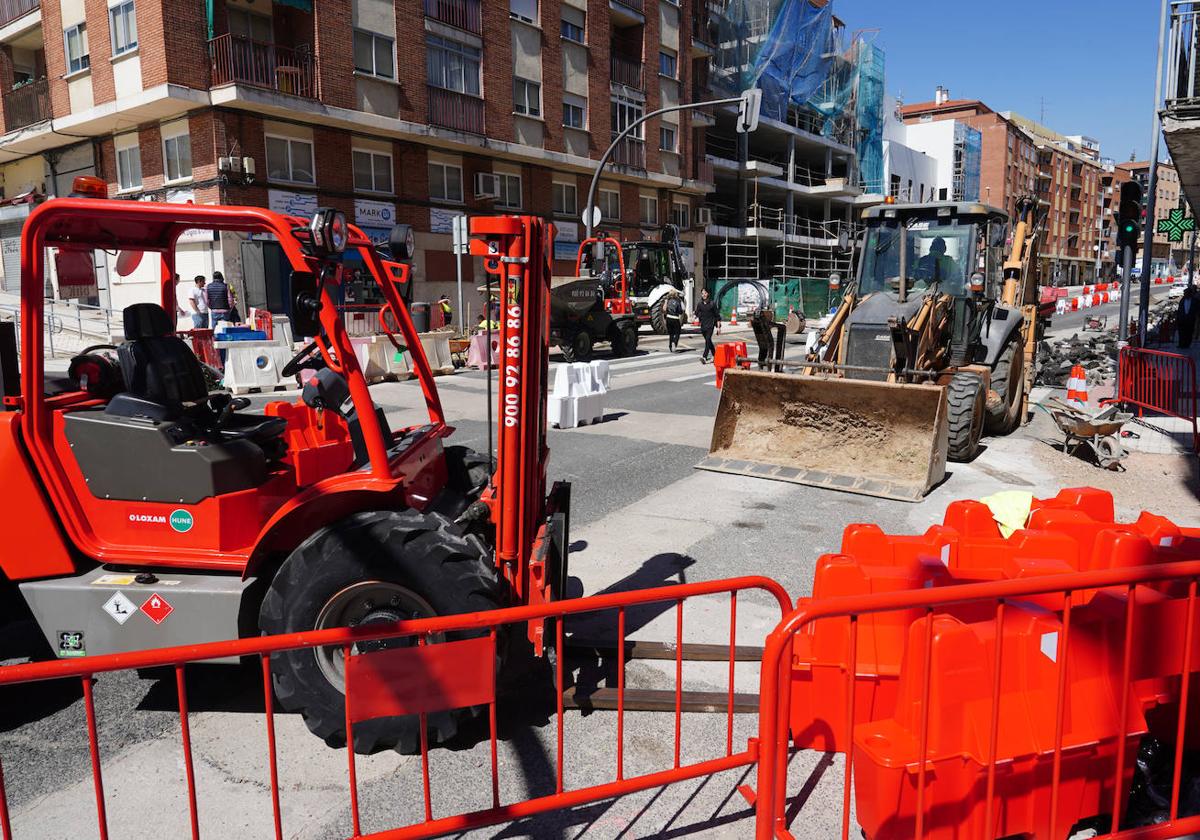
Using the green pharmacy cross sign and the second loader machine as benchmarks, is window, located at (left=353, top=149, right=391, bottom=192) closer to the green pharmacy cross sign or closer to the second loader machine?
the second loader machine

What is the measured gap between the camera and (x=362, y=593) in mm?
3494

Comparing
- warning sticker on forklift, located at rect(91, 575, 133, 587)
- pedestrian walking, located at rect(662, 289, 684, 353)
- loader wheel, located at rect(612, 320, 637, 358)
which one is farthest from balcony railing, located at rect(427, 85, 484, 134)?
warning sticker on forklift, located at rect(91, 575, 133, 587)

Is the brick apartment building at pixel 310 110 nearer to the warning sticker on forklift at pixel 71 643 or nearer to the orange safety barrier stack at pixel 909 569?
the warning sticker on forklift at pixel 71 643

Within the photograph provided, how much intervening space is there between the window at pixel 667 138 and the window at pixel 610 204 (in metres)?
3.66

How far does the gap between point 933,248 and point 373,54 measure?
1891cm

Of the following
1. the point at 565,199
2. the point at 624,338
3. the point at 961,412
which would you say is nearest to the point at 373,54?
the point at 565,199

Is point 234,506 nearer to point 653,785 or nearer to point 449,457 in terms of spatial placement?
point 449,457

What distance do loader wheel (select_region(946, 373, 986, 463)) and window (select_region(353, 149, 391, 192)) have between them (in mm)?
19643

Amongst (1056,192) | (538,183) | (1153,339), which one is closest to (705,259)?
(538,183)

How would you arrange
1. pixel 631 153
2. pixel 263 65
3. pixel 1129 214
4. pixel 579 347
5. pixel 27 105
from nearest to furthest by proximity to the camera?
pixel 1129 214
pixel 579 347
pixel 263 65
pixel 27 105
pixel 631 153

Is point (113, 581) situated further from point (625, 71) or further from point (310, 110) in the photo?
point (625, 71)

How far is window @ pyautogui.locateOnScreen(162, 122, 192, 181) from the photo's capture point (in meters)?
21.5

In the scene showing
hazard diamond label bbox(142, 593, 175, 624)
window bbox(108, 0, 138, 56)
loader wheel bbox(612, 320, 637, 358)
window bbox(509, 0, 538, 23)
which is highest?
window bbox(509, 0, 538, 23)

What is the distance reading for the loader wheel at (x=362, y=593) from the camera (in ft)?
11.2
